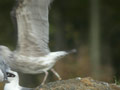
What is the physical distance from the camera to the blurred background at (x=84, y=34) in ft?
84.8

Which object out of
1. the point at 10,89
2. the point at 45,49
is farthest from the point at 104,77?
the point at 10,89

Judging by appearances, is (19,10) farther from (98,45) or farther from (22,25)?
(98,45)

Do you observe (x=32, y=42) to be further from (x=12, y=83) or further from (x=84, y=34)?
(x=84, y=34)

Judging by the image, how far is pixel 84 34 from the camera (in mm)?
31109

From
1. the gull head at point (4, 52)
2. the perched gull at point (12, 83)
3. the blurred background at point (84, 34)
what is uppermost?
the perched gull at point (12, 83)

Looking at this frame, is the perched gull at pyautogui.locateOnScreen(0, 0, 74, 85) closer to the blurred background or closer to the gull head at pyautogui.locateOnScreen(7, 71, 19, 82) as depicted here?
the gull head at pyautogui.locateOnScreen(7, 71, 19, 82)

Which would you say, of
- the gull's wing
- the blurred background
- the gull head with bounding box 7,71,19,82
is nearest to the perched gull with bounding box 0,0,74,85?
the gull's wing

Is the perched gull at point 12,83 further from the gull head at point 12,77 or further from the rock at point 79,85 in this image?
the rock at point 79,85

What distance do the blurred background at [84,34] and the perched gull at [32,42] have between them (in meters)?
9.66

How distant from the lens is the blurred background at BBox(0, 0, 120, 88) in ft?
84.8

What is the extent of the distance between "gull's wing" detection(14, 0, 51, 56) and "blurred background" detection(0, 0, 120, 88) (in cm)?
965

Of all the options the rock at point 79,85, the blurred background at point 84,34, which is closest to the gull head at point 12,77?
the rock at point 79,85

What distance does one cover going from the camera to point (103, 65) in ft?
94.6

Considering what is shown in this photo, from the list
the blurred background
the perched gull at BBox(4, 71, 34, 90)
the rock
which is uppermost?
the rock
